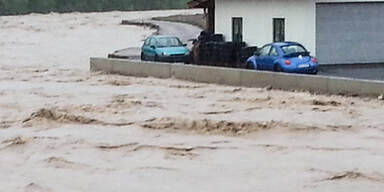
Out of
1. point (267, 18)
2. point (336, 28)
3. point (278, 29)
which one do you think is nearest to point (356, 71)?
point (336, 28)

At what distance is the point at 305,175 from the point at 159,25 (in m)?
58.6

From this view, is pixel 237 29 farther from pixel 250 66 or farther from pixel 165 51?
pixel 250 66

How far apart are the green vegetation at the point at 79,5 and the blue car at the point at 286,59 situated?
79693 millimetres

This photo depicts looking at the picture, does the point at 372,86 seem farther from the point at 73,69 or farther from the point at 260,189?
the point at 73,69

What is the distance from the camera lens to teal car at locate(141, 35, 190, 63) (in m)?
40.5

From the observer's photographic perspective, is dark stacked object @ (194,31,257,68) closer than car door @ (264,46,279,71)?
No

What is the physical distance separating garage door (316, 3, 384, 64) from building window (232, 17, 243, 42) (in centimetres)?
559

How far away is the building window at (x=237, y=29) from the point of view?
4247cm

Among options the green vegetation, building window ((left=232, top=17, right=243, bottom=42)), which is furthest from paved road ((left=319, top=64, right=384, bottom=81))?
the green vegetation

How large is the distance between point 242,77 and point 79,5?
87983 mm

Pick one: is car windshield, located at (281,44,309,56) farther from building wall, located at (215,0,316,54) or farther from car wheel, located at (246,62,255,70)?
building wall, located at (215,0,316,54)

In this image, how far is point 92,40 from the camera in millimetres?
68812

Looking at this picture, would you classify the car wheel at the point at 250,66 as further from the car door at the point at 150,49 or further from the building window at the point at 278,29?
the car door at the point at 150,49

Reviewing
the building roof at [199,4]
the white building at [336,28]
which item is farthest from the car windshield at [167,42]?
the white building at [336,28]
